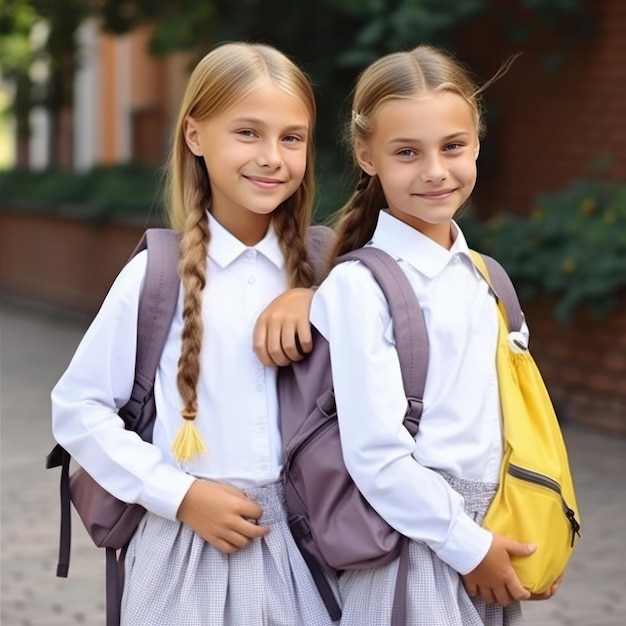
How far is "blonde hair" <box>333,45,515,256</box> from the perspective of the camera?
257 cm

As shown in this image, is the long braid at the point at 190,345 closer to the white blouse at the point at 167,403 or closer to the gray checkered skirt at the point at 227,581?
the white blouse at the point at 167,403

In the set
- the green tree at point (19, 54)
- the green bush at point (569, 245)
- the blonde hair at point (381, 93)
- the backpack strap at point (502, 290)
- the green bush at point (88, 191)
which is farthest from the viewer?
the green tree at point (19, 54)

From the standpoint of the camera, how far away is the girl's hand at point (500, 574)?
2484 millimetres

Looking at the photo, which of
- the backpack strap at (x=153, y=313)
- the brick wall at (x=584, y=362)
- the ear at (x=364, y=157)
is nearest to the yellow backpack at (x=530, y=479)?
the ear at (x=364, y=157)

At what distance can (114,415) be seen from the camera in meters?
2.66

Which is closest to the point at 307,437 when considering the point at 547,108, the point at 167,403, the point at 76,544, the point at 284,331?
the point at 284,331

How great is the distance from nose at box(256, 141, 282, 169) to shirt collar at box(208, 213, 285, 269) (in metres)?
0.19

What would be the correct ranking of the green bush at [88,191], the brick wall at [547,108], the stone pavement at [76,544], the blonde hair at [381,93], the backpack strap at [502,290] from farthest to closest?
the green bush at [88,191]
the brick wall at [547,108]
the stone pavement at [76,544]
the backpack strap at [502,290]
the blonde hair at [381,93]

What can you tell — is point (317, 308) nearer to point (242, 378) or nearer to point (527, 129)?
point (242, 378)

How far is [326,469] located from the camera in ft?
8.30

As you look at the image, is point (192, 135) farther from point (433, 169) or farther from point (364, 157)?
point (433, 169)

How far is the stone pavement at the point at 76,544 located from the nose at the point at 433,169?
8.62 ft

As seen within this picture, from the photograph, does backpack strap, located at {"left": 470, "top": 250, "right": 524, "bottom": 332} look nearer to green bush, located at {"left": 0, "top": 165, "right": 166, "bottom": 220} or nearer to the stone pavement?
the stone pavement

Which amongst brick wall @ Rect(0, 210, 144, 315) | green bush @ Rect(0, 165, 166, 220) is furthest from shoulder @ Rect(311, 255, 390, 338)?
brick wall @ Rect(0, 210, 144, 315)
